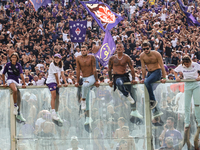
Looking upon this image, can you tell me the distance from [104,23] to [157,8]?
343 inches

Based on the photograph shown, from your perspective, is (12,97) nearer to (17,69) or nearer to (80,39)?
(17,69)

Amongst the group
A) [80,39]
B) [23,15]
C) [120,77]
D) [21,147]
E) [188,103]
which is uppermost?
[23,15]

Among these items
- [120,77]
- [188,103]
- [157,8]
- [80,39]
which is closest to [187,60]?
[188,103]

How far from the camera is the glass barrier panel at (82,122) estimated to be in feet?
31.0

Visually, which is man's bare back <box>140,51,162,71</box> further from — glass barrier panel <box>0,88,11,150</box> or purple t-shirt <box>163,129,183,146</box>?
Answer: glass barrier panel <box>0,88,11,150</box>

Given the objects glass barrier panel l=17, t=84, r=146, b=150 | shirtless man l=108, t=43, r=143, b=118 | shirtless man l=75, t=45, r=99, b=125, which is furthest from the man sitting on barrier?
shirtless man l=108, t=43, r=143, b=118

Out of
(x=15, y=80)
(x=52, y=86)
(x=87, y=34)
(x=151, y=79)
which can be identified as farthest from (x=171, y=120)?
(x=87, y=34)

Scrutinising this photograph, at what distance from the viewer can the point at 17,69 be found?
9.87 metres

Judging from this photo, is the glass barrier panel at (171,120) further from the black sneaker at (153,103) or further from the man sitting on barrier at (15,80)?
the man sitting on barrier at (15,80)

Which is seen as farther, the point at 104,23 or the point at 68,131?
the point at 104,23

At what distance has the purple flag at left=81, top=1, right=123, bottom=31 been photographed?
52.3 ft

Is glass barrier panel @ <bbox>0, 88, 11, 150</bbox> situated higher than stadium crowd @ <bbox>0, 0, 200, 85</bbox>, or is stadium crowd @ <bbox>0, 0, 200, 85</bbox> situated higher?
stadium crowd @ <bbox>0, 0, 200, 85</bbox>

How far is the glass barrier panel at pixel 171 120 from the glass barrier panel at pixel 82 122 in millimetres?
388

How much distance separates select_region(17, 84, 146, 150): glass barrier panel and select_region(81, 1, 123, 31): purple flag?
6699 mm
